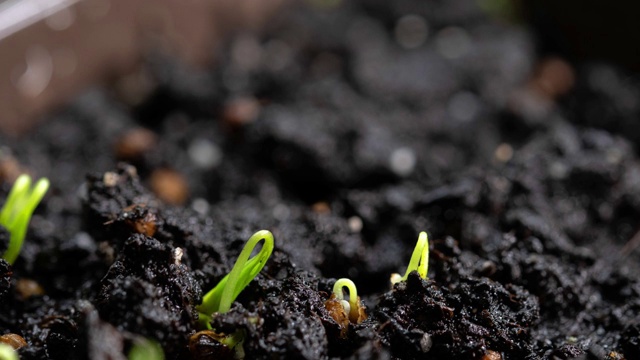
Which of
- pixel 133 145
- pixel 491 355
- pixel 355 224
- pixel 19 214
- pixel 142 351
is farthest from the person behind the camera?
pixel 133 145

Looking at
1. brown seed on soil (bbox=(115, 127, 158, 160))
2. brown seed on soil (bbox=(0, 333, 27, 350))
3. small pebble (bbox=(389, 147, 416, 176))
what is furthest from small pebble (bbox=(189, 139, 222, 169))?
brown seed on soil (bbox=(0, 333, 27, 350))

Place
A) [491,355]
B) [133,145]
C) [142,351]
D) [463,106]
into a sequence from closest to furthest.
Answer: [142,351] < [491,355] < [133,145] < [463,106]

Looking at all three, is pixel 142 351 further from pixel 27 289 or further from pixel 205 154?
pixel 205 154

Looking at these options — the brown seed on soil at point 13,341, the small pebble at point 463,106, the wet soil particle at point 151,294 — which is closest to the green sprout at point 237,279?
the wet soil particle at point 151,294

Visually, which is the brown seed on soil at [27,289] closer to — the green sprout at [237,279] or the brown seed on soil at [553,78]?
the green sprout at [237,279]

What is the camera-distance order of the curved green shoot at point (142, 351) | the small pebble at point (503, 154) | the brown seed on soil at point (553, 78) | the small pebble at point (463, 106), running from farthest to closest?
the brown seed on soil at point (553, 78) → the small pebble at point (463, 106) → the small pebble at point (503, 154) → the curved green shoot at point (142, 351)

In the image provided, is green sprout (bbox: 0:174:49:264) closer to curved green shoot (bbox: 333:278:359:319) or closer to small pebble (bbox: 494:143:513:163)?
curved green shoot (bbox: 333:278:359:319)

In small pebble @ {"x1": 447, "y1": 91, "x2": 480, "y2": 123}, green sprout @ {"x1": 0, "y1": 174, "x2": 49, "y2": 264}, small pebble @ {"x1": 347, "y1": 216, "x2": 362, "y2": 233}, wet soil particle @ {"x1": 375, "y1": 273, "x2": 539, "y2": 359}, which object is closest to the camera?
wet soil particle @ {"x1": 375, "y1": 273, "x2": 539, "y2": 359}

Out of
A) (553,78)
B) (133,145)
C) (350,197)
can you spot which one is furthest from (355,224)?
(553,78)
